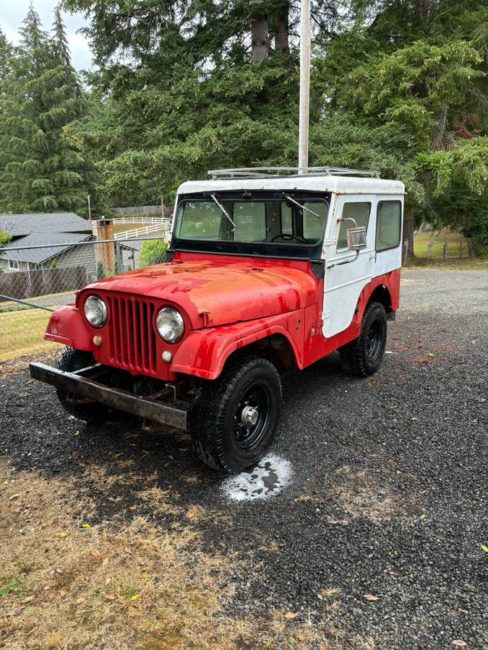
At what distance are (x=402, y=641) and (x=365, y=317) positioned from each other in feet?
11.5

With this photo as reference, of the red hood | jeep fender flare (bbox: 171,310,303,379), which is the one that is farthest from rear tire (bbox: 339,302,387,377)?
jeep fender flare (bbox: 171,310,303,379)

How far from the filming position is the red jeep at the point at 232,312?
3133 mm

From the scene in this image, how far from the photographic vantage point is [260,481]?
343cm

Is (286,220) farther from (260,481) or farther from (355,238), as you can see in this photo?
(260,481)

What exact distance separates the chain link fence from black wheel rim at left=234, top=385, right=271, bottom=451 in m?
4.06

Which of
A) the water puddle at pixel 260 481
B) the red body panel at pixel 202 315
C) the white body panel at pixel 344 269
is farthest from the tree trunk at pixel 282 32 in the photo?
the water puddle at pixel 260 481

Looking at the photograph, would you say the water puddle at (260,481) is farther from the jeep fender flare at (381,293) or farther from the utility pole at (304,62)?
the utility pole at (304,62)

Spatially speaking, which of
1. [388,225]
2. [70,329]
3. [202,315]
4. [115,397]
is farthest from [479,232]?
[115,397]

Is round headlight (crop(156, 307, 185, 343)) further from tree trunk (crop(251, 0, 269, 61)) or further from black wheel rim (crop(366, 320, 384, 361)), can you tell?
tree trunk (crop(251, 0, 269, 61))

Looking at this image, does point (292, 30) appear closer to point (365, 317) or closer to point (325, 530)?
point (365, 317)

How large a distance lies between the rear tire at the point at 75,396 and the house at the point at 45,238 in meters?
22.4

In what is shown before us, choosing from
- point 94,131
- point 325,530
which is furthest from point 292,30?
point 325,530

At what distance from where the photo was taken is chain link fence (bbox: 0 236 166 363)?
23.5 ft

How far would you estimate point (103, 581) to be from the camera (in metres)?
2.51
